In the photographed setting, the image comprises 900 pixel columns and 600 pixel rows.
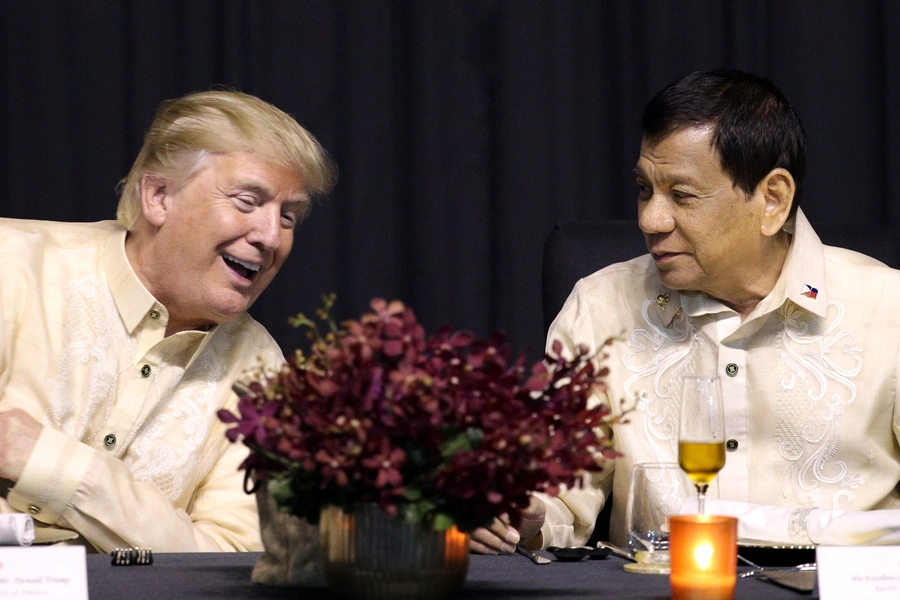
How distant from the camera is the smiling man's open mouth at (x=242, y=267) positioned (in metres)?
1.93

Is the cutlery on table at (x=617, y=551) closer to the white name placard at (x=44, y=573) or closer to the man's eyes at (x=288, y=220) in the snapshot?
the white name placard at (x=44, y=573)

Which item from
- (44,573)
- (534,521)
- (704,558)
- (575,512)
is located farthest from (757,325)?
(44,573)

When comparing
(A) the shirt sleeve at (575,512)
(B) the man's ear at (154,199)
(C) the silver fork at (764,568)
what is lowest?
(A) the shirt sleeve at (575,512)

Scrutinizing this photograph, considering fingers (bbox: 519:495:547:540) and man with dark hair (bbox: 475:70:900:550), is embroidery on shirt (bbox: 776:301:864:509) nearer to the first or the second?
man with dark hair (bbox: 475:70:900:550)

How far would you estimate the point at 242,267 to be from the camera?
1957 mm

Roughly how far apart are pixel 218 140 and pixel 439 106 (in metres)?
1.22

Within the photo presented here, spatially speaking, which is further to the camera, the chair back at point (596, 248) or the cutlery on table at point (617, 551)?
the chair back at point (596, 248)

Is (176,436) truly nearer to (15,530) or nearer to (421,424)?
(15,530)

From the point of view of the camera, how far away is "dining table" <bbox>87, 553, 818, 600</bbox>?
1.14 meters

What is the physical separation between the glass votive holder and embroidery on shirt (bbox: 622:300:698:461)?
85cm

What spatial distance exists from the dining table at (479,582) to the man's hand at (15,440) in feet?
1.10

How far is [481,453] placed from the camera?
3.20 feet

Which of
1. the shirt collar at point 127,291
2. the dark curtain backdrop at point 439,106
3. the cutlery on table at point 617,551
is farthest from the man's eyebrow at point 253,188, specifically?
the dark curtain backdrop at point 439,106

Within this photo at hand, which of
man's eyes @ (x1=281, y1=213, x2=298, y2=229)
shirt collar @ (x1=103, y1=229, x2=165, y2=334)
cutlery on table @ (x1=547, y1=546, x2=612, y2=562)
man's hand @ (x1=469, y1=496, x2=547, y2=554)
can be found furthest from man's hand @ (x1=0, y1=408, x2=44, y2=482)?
cutlery on table @ (x1=547, y1=546, x2=612, y2=562)
